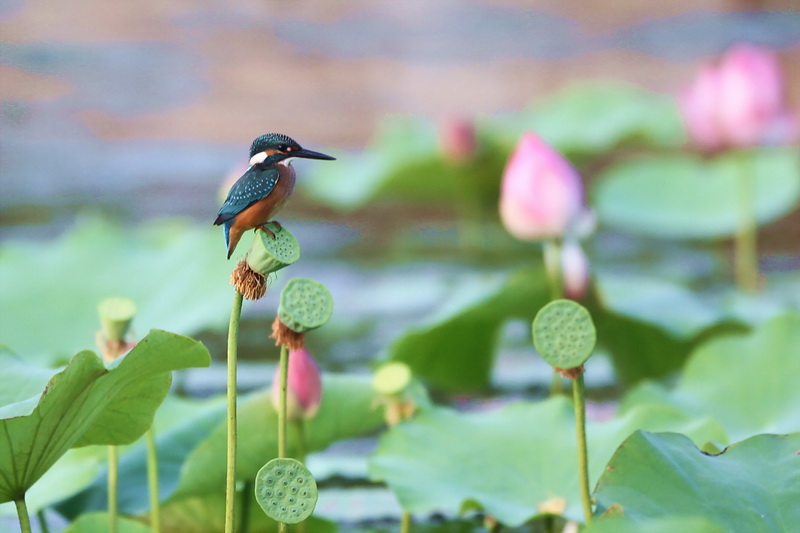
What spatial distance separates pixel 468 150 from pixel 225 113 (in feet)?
4.94

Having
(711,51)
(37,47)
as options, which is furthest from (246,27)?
(711,51)

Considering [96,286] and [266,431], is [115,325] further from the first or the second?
[96,286]

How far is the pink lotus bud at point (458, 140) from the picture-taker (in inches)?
66.9

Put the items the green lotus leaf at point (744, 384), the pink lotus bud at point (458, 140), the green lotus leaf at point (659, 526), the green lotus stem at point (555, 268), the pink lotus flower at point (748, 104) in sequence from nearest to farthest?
the green lotus leaf at point (659, 526) → the green lotus leaf at point (744, 384) → the green lotus stem at point (555, 268) → the pink lotus flower at point (748, 104) → the pink lotus bud at point (458, 140)

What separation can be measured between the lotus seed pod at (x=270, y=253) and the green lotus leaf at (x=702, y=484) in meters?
0.20

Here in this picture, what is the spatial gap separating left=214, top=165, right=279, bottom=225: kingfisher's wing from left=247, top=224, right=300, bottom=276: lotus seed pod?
19mm

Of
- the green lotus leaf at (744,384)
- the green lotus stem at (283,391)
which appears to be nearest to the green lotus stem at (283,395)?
the green lotus stem at (283,391)

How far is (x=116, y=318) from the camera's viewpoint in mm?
563

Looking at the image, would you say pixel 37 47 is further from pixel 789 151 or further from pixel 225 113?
pixel 789 151

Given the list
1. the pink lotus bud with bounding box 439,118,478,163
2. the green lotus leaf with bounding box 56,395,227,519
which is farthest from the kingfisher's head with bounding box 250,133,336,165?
the pink lotus bud with bounding box 439,118,478,163

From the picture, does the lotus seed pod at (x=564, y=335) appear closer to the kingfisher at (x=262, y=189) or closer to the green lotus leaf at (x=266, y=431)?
the kingfisher at (x=262, y=189)

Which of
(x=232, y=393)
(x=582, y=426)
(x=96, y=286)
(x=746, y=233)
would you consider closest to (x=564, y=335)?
(x=582, y=426)

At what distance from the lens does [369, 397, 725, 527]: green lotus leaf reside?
24.7 inches

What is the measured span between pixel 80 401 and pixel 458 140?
1.30 meters
